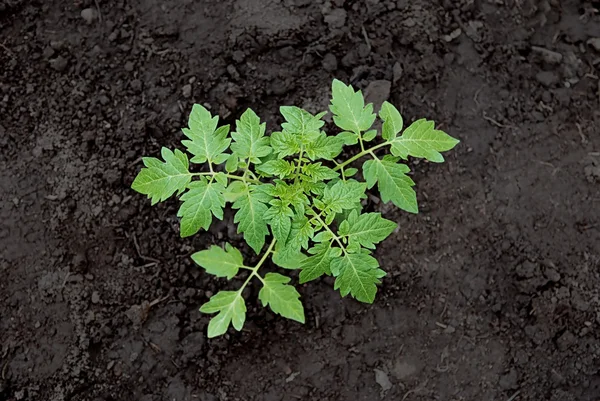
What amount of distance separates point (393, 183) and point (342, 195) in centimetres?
20

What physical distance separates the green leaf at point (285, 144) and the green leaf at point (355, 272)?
43 centimetres

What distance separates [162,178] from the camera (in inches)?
96.0

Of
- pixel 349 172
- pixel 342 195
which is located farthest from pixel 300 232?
pixel 349 172

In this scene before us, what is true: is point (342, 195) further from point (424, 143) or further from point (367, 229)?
point (424, 143)

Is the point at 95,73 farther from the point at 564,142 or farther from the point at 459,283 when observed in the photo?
the point at 564,142

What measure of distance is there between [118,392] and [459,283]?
1.73 meters

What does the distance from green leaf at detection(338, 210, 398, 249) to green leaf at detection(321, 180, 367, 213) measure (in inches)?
2.0

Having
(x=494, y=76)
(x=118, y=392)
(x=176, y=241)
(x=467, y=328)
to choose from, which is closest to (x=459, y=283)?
(x=467, y=328)

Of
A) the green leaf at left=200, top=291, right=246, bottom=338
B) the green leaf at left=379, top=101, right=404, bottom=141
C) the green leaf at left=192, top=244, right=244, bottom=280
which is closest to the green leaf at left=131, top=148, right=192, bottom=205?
the green leaf at left=192, top=244, right=244, bottom=280

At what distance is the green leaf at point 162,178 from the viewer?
2424 millimetres

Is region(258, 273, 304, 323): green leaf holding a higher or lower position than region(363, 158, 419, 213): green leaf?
lower

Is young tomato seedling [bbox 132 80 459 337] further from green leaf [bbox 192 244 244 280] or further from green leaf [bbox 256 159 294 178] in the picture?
green leaf [bbox 192 244 244 280]

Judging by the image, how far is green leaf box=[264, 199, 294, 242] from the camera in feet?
7.94

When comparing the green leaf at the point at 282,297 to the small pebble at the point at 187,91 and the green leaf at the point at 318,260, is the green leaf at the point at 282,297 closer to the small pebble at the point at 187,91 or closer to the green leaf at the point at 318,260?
the green leaf at the point at 318,260
